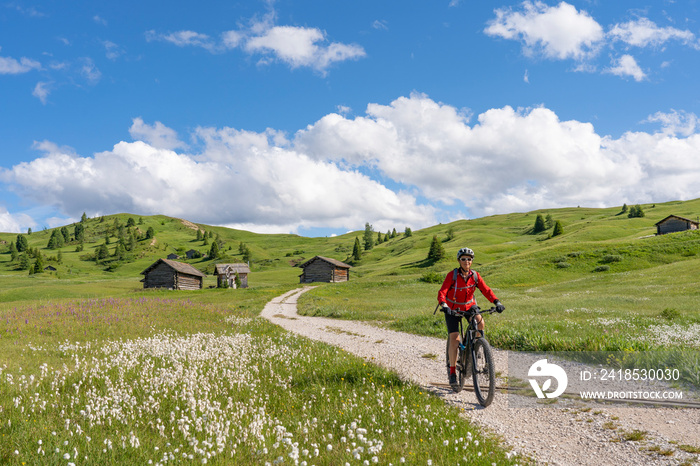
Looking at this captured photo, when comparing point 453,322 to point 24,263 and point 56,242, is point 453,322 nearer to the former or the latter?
point 24,263

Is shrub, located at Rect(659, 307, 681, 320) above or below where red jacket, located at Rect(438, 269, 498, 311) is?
below

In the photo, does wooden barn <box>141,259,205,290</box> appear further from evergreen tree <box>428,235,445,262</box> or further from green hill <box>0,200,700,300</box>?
evergreen tree <box>428,235,445,262</box>

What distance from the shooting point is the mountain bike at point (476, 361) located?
23.2 ft

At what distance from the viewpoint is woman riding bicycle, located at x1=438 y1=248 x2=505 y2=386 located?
7.91 m

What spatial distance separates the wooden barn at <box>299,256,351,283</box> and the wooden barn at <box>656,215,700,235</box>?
74.6m

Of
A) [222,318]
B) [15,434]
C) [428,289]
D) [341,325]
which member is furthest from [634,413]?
[428,289]

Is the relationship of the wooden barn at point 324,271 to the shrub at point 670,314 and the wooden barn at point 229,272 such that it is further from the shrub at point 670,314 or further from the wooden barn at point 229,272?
the shrub at point 670,314

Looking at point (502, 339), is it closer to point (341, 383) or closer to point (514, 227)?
point (341, 383)

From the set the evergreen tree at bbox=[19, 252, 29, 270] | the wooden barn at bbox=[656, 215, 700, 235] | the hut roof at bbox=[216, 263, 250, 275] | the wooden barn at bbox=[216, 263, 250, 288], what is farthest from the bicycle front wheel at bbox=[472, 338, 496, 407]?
the evergreen tree at bbox=[19, 252, 29, 270]

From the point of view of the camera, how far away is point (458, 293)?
7992 mm

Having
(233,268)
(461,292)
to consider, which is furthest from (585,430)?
(233,268)

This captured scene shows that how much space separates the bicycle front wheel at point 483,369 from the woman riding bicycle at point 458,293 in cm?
70

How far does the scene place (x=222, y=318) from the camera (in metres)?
22.5

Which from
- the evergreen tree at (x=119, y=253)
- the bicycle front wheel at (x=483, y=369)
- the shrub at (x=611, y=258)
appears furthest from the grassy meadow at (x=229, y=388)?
the evergreen tree at (x=119, y=253)
